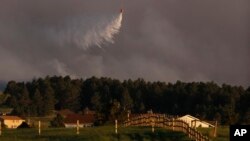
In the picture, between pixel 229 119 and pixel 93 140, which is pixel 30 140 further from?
pixel 229 119

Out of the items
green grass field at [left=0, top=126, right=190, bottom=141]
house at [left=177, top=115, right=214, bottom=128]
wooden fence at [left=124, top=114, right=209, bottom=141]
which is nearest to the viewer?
wooden fence at [left=124, top=114, right=209, bottom=141]

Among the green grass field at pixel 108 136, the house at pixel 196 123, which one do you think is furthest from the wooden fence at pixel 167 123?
the house at pixel 196 123

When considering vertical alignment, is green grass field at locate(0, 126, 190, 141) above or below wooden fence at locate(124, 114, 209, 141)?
below

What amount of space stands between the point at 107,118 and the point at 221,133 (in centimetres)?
4224

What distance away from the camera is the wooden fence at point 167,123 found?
59.4m

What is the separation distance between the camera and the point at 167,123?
72000mm

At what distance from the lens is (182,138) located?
6219 cm

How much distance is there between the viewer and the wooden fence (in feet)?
195

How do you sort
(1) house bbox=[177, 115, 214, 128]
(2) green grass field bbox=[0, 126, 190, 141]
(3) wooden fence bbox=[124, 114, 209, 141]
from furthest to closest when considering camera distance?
(1) house bbox=[177, 115, 214, 128] < (2) green grass field bbox=[0, 126, 190, 141] < (3) wooden fence bbox=[124, 114, 209, 141]

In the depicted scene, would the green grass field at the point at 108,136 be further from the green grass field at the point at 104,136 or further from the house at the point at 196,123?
the house at the point at 196,123

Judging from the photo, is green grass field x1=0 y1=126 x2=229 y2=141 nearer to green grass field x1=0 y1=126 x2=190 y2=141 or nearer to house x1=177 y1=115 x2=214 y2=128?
green grass field x1=0 y1=126 x2=190 y2=141

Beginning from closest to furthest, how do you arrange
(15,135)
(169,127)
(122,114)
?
(15,135) < (169,127) < (122,114)

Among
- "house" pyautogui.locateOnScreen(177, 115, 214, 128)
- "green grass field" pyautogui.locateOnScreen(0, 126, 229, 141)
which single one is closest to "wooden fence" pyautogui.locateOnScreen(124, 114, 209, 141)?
"green grass field" pyautogui.locateOnScreen(0, 126, 229, 141)

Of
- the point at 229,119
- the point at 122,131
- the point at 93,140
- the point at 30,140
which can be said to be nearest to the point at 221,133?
the point at 122,131
